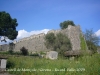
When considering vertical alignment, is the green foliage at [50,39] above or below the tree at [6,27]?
below

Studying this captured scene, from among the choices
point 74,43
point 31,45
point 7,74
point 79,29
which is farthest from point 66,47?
point 7,74

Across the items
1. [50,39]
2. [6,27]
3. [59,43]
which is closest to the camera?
[59,43]

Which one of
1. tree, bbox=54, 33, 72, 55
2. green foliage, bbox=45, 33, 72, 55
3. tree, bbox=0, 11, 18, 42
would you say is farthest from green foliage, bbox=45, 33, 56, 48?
tree, bbox=0, 11, 18, 42

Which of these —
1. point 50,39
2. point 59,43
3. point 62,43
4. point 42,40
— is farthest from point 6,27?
point 62,43

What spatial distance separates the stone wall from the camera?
25328 mm

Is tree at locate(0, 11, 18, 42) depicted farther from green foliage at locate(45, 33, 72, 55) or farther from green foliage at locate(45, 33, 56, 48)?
green foliage at locate(45, 33, 72, 55)

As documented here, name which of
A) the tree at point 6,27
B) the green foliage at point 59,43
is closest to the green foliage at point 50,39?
the green foliage at point 59,43

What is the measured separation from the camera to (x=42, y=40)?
3003 cm

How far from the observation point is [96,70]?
13.4 ft

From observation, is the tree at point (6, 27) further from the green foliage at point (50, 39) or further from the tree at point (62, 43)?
the tree at point (62, 43)

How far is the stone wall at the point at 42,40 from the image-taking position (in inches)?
997

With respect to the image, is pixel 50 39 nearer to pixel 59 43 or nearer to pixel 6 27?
pixel 59 43

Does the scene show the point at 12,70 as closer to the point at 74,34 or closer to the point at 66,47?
the point at 66,47

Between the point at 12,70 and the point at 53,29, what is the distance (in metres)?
21.9
